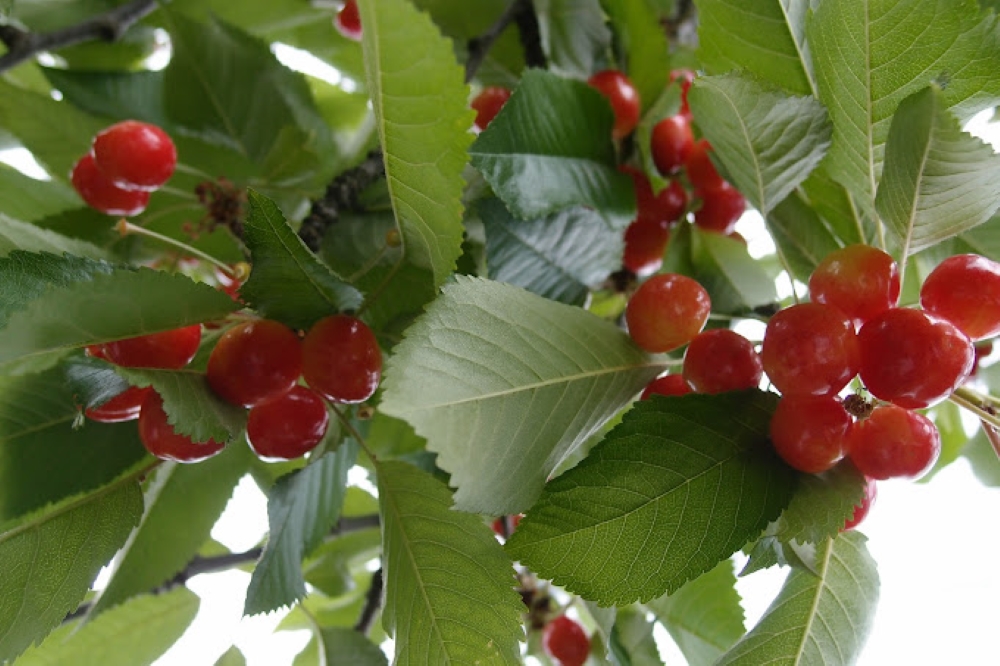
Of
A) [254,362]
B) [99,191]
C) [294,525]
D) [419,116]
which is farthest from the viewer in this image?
[99,191]

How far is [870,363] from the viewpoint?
70cm

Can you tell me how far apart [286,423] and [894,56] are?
610 millimetres

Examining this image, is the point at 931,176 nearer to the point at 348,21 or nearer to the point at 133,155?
the point at 133,155

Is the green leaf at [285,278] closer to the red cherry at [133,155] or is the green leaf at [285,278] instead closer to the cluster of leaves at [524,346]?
the cluster of leaves at [524,346]

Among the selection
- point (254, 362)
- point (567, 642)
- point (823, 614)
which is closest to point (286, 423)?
point (254, 362)

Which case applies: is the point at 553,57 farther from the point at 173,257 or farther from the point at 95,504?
the point at 95,504

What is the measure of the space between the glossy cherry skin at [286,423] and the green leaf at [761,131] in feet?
1.46

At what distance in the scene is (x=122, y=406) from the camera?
0.83 meters

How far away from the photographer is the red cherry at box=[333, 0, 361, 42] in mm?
1335

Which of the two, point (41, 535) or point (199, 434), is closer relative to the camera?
point (199, 434)

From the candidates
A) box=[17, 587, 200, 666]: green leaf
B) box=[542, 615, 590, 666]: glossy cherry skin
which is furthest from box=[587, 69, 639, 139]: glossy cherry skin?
box=[17, 587, 200, 666]: green leaf

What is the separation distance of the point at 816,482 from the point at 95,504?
Result: 2.18 ft

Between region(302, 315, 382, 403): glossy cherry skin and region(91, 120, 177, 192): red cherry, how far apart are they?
0.43 m

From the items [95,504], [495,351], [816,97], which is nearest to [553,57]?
[816,97]
